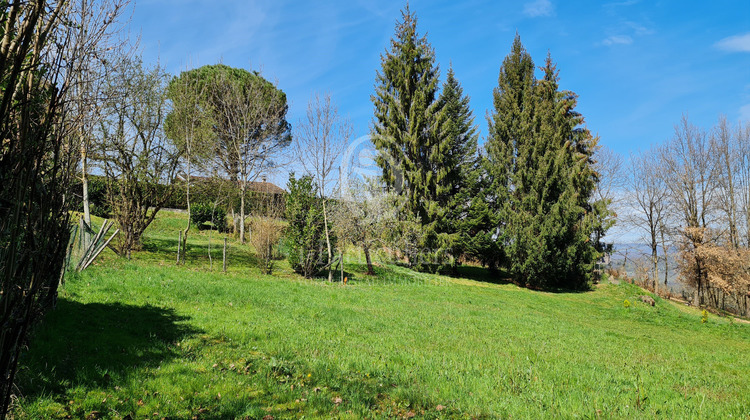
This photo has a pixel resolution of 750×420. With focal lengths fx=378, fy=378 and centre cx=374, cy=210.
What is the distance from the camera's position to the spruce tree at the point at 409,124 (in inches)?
984

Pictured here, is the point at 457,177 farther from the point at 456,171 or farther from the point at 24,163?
the point at 24,163

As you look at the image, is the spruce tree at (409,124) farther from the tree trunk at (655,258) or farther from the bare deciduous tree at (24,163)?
the bare deciduous tree at (24,163)

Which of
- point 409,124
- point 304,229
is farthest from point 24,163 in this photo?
point 409,124

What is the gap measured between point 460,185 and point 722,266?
1647 cm

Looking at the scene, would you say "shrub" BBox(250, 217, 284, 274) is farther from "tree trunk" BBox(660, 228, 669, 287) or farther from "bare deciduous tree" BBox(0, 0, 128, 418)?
"tree trunk" BBox(660, 228, 669, 287)

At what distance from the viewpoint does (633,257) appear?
102ft

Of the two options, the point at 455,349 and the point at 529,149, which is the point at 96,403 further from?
the point at 529,149

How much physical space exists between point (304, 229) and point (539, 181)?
16626 millimetres

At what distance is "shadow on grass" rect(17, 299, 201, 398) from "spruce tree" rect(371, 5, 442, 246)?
18900 millimetres

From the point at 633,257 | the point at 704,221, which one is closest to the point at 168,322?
the point at 704,221

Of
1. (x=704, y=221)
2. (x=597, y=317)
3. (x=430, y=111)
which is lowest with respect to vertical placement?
(x=597, y=317)

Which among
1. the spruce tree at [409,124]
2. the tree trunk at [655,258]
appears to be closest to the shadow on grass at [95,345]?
the spruce tree at [409,124]

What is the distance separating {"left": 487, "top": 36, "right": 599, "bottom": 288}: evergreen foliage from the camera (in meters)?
24.4

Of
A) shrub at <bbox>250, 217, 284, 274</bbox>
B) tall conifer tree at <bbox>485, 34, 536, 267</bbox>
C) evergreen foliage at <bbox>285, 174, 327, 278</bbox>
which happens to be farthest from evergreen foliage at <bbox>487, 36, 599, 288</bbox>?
shrub at <bbox>250, 217, 284, 274</bbox>
